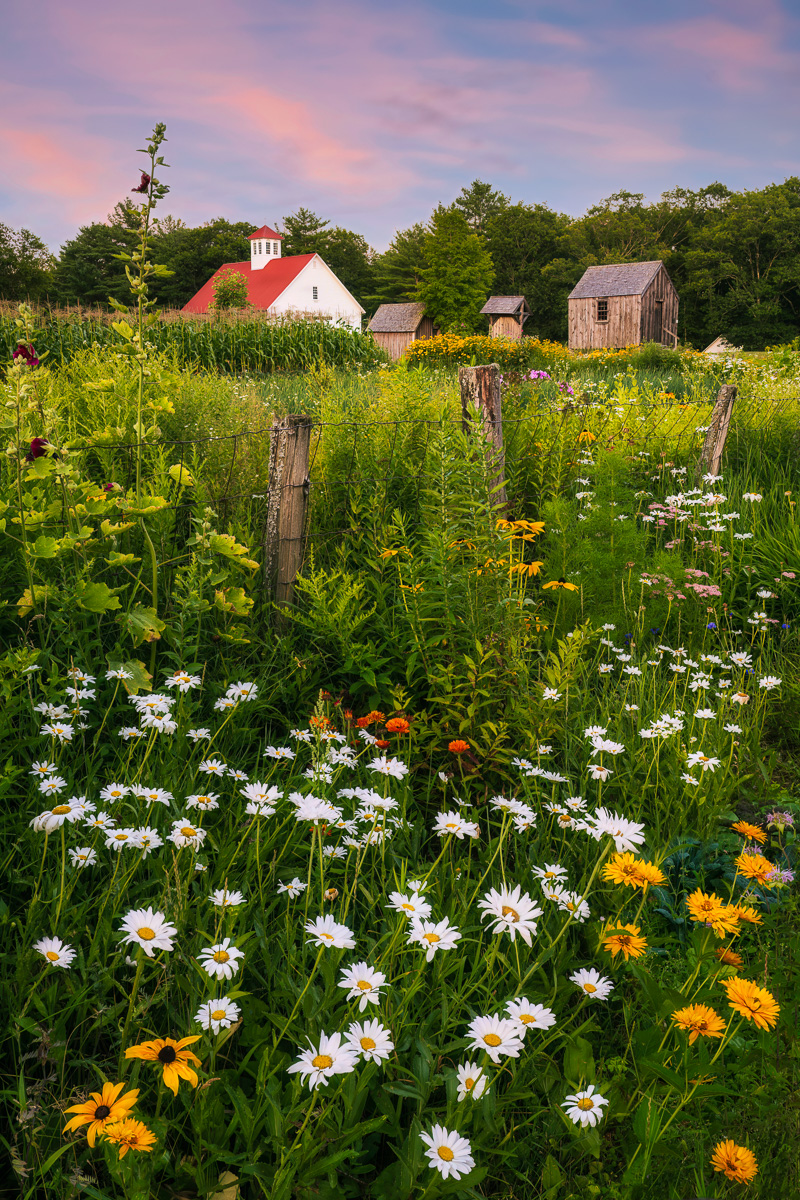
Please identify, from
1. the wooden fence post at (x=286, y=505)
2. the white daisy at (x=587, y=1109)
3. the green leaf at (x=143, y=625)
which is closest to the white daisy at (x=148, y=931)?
the white daisy at (x=587, y=1109)

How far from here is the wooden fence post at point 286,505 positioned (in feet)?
11.8

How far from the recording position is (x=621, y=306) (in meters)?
40.8

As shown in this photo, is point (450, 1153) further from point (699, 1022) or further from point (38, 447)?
point (38, 447)

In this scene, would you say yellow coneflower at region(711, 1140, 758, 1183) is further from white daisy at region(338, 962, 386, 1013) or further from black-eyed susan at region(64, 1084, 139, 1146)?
black-eyed susan at region(64, 1084, 139, 1146)

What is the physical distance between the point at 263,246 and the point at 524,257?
25.5 meters

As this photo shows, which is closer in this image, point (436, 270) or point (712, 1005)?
point (712, 1005)

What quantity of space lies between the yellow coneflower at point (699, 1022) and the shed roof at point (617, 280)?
44.2m

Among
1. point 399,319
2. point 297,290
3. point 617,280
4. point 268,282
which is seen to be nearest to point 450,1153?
point 617,280

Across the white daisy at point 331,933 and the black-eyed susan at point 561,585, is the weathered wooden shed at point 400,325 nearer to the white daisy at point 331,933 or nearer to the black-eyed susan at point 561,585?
the black-eyed susan at point 561,585

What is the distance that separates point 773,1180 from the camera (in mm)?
1338

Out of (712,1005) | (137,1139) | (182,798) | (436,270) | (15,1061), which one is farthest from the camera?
(436,270)

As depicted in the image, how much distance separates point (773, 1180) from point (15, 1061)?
1.51 m

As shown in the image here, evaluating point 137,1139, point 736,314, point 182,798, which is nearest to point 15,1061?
point 137,1139

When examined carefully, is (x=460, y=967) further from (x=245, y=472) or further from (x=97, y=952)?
(x=245, y=472)
